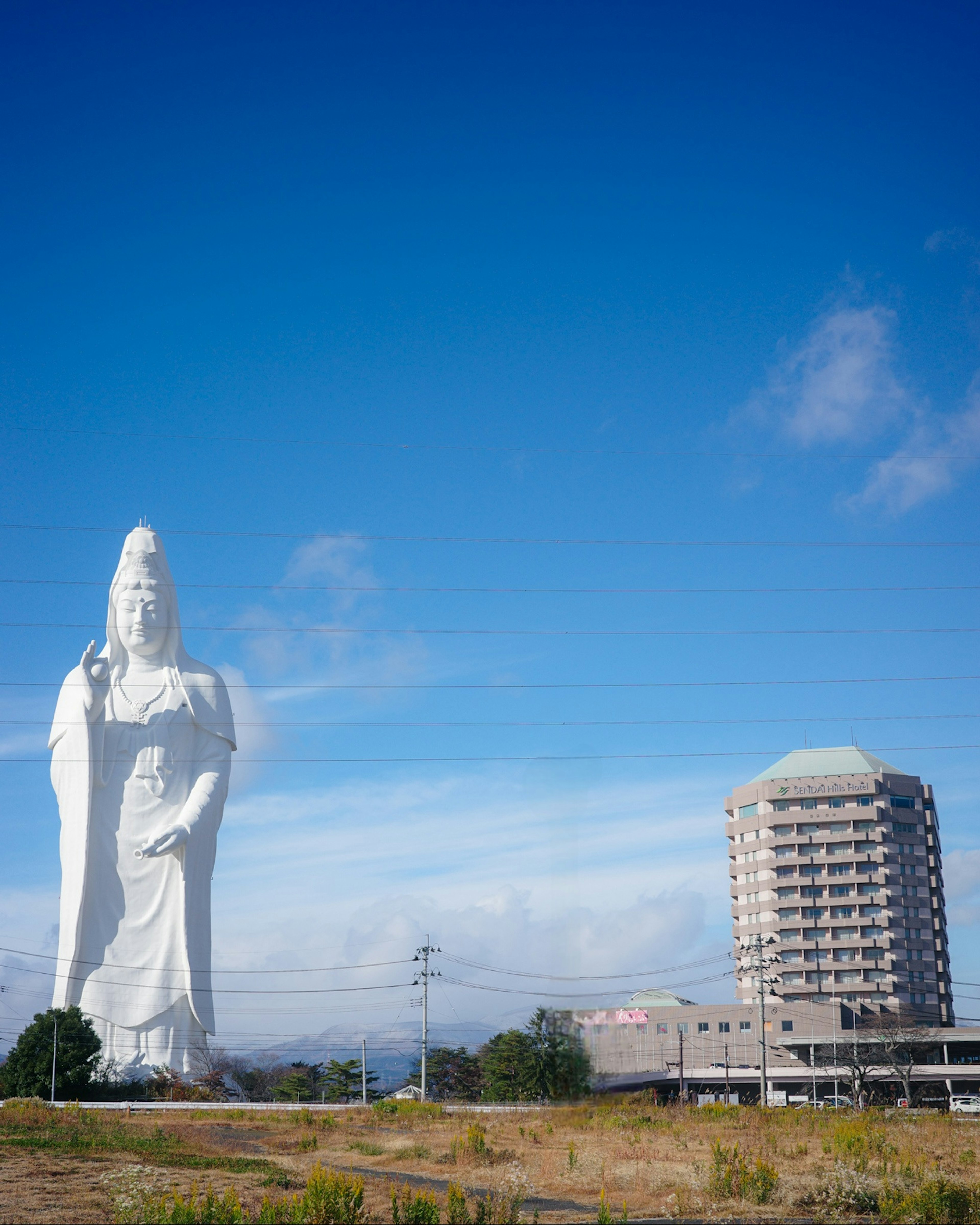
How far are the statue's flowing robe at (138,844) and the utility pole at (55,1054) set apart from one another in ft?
17.4

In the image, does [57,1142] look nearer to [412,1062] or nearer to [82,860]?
[82,860]

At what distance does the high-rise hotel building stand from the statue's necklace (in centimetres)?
6040

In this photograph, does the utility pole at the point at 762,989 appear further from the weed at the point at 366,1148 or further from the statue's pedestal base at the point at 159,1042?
the statue's pedestal base at the point at 159,1042

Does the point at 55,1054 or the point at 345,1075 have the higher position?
the point at 55,1054

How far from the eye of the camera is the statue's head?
A: 61.6m

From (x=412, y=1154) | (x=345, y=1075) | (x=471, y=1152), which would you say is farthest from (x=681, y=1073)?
(x=471, y=1152)

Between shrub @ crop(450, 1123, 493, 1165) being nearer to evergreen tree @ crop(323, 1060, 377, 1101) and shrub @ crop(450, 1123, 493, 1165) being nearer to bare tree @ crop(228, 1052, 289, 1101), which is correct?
bare tree @ crop(228, 1052, 289, 1101)

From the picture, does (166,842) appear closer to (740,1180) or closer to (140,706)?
(140,706)

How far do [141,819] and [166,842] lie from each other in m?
3.65

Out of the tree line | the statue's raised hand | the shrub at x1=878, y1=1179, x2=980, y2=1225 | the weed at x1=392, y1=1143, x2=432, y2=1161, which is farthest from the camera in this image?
the statue's raised hand

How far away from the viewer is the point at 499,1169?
21.8 metres

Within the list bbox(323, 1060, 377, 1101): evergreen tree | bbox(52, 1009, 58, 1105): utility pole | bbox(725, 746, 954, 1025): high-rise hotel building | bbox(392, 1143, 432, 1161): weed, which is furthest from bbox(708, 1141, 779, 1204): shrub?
bbox(725, 746, 954, 1025): high-rise hotel building

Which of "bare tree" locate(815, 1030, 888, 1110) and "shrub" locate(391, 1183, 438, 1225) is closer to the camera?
"shrub" locate(391, 1183, 438, 1225)

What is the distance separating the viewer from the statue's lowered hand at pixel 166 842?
191 ft
